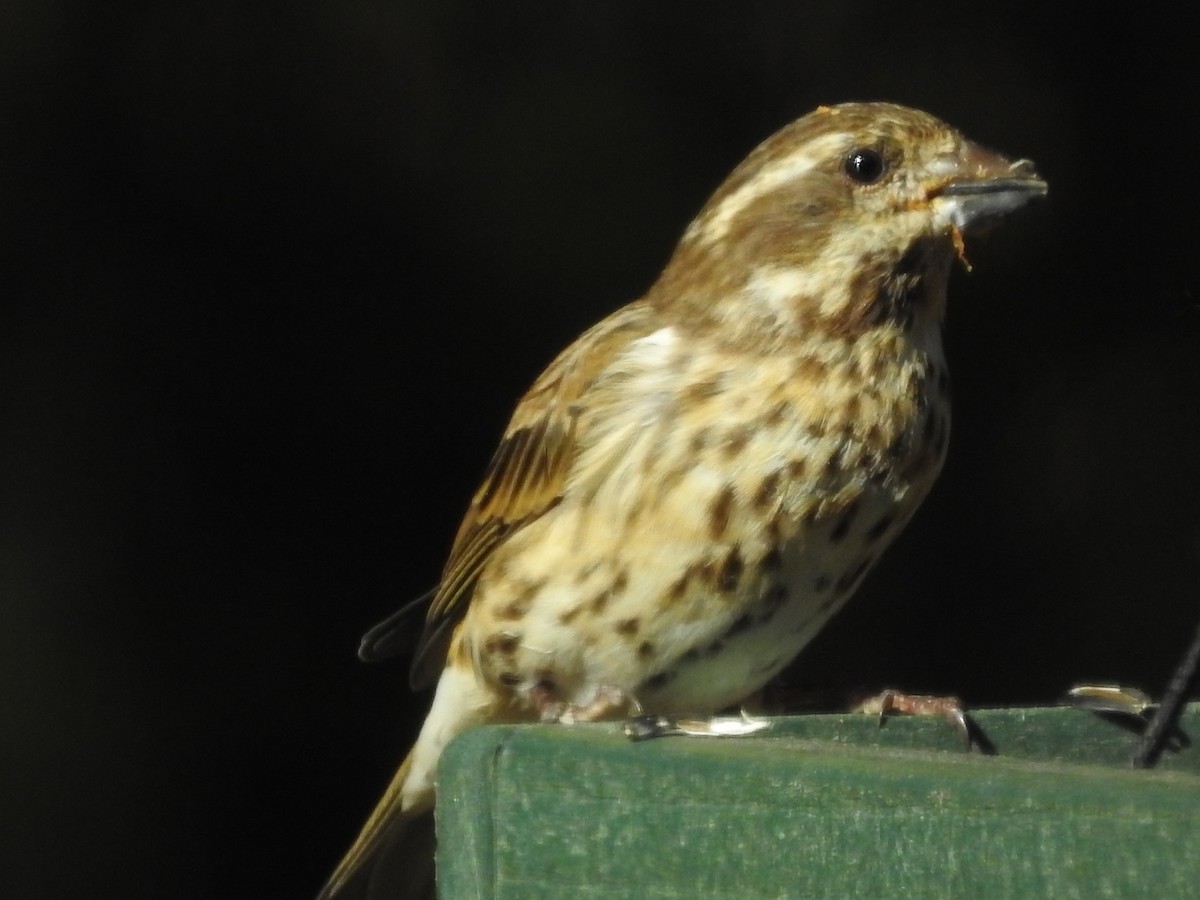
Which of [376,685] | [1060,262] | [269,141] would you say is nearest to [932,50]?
[1060,262]

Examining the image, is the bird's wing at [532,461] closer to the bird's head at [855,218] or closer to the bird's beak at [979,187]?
the bird's head at [855,218]

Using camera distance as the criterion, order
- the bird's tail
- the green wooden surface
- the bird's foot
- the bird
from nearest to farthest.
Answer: the green wooden surface
the bird's foot
the bird
the bird's tail

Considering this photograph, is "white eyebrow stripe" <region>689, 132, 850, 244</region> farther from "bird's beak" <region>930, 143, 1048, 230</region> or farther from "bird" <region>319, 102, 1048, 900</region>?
"bird's beak" <region>930, 143, 1048, 230</region>

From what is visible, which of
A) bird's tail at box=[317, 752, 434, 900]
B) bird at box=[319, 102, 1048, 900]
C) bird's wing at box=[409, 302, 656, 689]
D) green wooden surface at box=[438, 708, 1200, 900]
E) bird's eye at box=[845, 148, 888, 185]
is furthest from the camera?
bird's tail at box=[317, 752, 434, 900]

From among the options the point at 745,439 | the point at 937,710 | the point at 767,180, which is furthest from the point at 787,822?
the point at 767,180

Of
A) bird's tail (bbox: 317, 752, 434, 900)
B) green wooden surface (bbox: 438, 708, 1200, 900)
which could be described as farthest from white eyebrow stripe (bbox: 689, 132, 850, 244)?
green wooden surface (bbox: 438, 708, 1200, 900)

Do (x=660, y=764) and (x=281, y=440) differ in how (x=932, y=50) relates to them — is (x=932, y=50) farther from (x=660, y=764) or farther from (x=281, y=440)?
(x=660, y=764)

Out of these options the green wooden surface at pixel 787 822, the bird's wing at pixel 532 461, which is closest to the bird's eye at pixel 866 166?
the bird's wing at pixel 532 461
